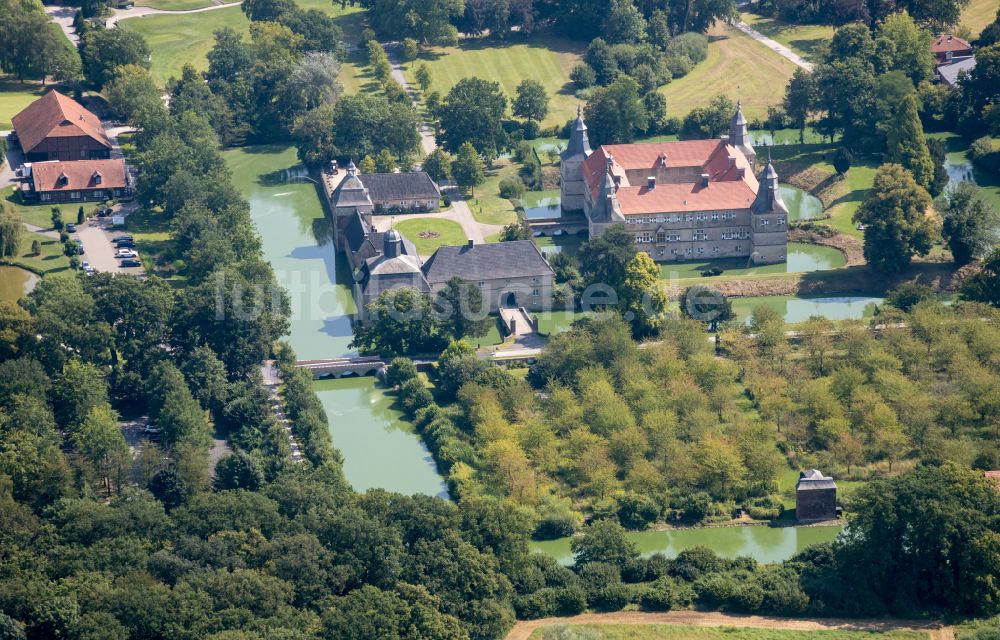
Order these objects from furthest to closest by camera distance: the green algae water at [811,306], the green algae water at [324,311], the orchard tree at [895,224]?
the orchard tree at [895,224] → the green algae water at [811,306] → the green algae water at [324,311]

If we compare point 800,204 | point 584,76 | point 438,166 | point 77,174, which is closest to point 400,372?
point 438,166

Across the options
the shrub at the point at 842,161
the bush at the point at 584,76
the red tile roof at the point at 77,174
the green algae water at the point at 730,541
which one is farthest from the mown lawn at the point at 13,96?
the green algae water at the point at 730,541

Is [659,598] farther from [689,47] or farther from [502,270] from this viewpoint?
[689,47]

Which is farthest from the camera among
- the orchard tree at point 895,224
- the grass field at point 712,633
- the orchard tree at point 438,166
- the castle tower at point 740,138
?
the orchard tree at point 438,166

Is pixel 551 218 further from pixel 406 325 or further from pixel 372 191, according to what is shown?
pixel 406 325

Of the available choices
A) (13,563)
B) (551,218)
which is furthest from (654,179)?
(13,563)

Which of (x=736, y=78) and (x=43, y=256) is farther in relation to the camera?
(x=736, y=78)

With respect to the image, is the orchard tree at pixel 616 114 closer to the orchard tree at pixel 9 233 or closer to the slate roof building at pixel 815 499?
the orchard tree at pixel 9 233
